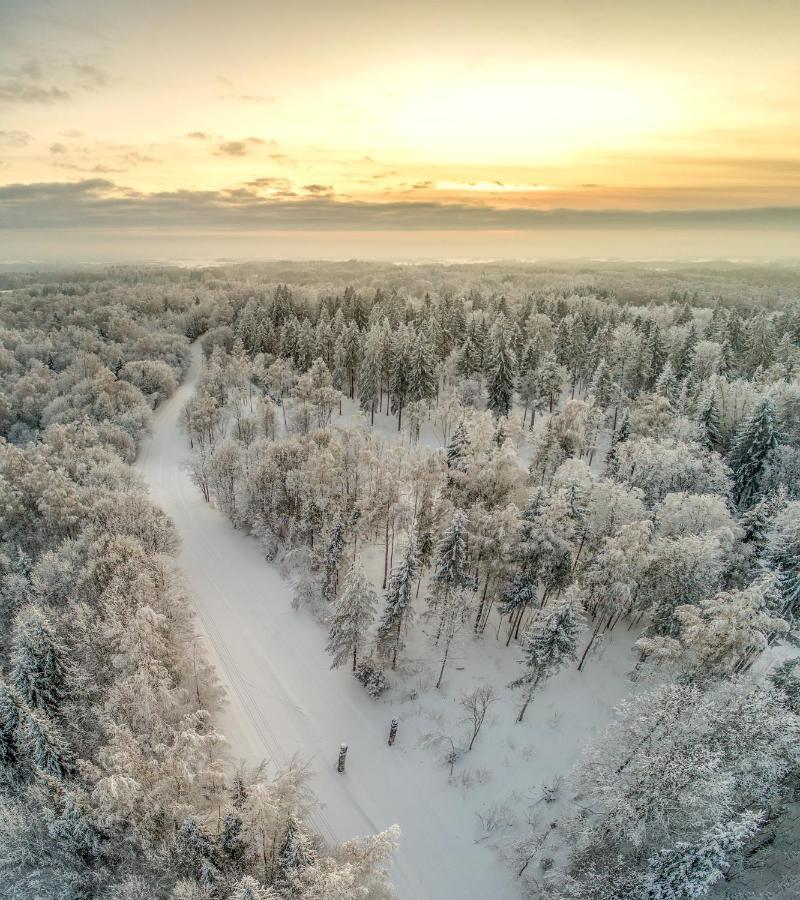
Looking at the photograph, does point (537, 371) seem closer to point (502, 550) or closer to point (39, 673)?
point (502, 550)

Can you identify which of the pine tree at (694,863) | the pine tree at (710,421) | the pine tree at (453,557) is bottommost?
the pine tree at (694,863)

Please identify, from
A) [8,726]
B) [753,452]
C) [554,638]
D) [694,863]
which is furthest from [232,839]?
[753,452]

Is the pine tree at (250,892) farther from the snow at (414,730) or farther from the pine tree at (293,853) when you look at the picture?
the snow at (414,730)

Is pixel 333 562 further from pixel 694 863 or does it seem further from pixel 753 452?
pixel 753 452

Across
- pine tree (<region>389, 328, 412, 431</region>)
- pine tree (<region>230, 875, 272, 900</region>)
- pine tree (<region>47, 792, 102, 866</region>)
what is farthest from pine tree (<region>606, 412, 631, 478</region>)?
pine tree (<region>47, 792, 102, 866</region>)

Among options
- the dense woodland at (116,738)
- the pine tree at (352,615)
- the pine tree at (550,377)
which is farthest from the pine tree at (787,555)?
the pine tree at (550,377)

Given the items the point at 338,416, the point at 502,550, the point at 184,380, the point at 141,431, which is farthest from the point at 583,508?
the point at 184,380
